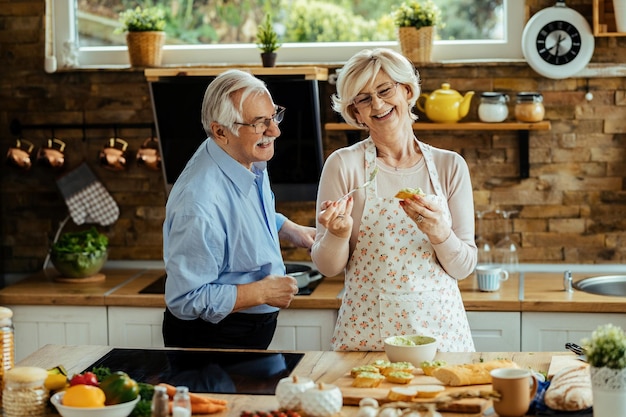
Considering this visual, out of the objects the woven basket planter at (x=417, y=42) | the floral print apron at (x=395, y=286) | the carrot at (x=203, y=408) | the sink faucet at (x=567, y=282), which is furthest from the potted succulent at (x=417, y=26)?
the carrot at (x=203, y=408)

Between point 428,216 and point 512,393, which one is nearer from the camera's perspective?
point 512,393

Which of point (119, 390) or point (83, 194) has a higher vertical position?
point (83, 194)

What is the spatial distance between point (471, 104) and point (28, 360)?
2.37 meters

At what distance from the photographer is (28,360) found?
8.80 ft

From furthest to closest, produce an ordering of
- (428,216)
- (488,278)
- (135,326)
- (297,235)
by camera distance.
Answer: (135,326), (488,278), (297,235), (428,216)

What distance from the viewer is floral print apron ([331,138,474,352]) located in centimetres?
291

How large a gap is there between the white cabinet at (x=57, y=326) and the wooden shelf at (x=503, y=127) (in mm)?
1291

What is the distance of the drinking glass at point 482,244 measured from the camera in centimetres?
422

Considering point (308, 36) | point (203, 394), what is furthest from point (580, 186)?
point (203, 394)

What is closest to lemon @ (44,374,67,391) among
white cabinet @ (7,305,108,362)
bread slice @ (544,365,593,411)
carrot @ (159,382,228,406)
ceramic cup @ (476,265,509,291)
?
carrot @ (159,382,228,406)

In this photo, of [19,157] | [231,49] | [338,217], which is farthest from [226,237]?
[19,157]

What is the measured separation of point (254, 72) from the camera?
405 cm

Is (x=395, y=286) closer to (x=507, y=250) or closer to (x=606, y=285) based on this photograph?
(x=507, y=250)

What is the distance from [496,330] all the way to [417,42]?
1.33 m
